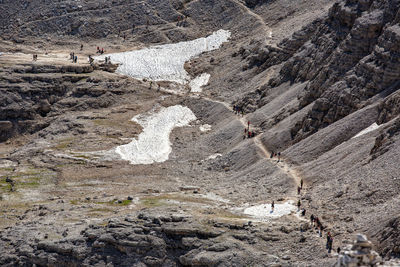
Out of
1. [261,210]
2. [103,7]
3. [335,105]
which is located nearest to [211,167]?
[335,105]

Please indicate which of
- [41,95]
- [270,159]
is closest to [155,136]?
[41,95]

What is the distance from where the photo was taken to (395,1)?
318 ft

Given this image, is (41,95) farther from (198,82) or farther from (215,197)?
(215,197)

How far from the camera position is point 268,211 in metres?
72.2

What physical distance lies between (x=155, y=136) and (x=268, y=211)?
4521 centimetres

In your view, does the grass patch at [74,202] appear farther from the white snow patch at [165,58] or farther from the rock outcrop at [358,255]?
the white snow patch at [165,58]

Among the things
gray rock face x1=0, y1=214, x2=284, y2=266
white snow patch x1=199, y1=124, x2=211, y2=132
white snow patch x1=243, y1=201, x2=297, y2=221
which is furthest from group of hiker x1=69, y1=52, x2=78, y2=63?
gray rock face x1=0, y1=214, x2=284, y2=266

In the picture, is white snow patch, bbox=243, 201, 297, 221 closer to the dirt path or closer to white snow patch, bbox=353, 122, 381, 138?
the dirt path

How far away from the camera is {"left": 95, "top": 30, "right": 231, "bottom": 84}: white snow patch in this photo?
451 feet

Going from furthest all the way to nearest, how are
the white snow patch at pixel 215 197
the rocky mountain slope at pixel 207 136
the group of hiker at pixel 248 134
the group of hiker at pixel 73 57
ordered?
the group of hiker at pixel 73 57
the group of hiker at pixel 248 134
the white snow patch at pixel 215 197
the rocky mountain slope at pixel 207 136

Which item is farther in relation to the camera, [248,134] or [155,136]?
[155,136]

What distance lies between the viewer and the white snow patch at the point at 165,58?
451ft

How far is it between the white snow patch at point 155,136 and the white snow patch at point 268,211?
33013mm

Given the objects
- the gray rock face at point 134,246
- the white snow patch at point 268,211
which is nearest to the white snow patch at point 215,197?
the white snow patch at point 268,211
